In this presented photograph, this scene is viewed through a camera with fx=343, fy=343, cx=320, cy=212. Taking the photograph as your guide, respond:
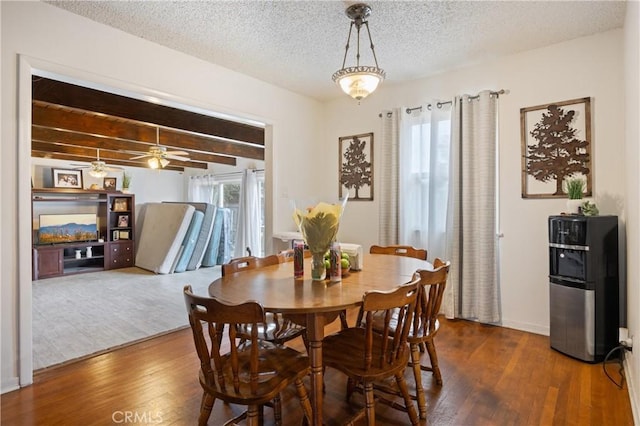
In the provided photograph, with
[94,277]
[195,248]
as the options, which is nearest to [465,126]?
[195,248]

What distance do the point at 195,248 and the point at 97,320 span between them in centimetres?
333

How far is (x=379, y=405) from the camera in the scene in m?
2.06

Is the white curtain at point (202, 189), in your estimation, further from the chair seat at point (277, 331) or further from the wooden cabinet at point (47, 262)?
the chair seat at point (277, 331)

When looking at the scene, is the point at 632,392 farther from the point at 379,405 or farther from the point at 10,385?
the point at 10,385

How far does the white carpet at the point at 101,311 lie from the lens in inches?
119

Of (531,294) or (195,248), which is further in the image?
(195,248)

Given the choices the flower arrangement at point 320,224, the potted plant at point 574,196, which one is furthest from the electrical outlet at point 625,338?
the flower arrangement at point 320,224

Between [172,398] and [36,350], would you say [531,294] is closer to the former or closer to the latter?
[172,398]

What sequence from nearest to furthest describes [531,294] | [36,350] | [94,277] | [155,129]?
[36,350] < [531,294] < [155,129] < [94,277]

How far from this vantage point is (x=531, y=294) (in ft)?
10.7

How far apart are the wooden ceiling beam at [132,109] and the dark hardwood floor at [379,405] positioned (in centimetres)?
252

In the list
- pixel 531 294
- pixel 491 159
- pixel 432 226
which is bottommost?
pixel 531 294

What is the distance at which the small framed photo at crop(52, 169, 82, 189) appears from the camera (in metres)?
6.79

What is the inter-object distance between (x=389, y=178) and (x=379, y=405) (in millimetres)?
2619
